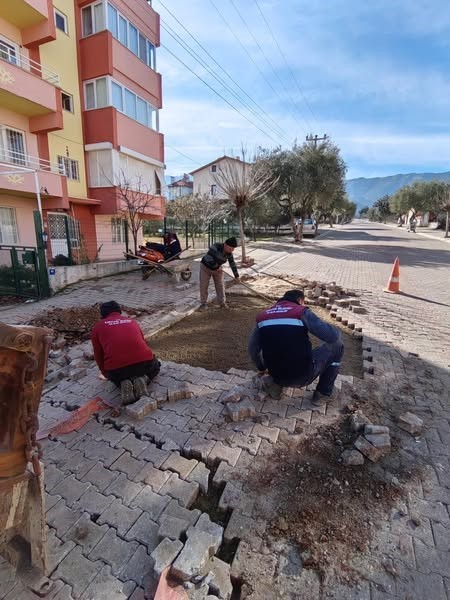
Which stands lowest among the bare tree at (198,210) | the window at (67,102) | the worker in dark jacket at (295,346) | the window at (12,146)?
the worker in dark jacket at (295,346)

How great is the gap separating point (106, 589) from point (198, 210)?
23463mm

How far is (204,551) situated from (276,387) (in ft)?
5.70

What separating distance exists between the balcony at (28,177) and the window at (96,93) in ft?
11.0

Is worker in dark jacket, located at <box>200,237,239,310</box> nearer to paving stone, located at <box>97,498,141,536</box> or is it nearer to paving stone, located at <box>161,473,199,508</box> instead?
paving stone, located at <box>161,473,199,508</box>

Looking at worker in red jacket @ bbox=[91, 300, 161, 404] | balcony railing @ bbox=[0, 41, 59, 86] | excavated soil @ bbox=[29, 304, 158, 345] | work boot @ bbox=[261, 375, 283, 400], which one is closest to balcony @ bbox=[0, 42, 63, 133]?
balcony railing @ bbox=[0, 41, 59, 86]

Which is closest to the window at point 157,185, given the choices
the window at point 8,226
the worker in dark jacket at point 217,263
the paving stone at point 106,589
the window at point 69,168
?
the window at point 69,168

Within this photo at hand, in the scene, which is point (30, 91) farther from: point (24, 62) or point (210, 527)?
point (210, 527)

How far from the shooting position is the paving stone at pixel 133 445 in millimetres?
2588

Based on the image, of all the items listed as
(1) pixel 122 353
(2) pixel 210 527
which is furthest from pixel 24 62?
(2) pixel 210 527

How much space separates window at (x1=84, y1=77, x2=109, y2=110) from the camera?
1312 cm

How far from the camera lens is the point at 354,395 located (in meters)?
3.34

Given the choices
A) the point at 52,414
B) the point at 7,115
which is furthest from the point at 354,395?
the point at 7,115

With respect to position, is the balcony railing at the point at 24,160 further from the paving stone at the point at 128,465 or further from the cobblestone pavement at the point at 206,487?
the paving stone at the point at 128,465

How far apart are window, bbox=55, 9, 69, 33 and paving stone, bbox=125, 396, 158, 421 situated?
15.5 m
